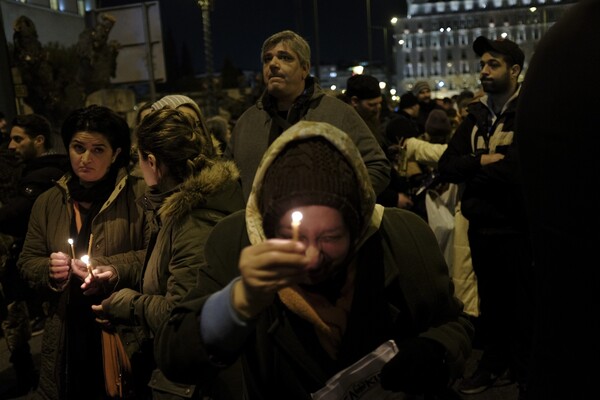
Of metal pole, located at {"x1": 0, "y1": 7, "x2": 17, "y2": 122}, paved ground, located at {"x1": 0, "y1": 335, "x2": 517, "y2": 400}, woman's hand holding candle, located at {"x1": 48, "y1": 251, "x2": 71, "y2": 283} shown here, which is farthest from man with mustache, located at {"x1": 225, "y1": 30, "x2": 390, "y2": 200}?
metal pole, located at {"x1": 0, "y1": 7, "x2": 17, "y2": 122}

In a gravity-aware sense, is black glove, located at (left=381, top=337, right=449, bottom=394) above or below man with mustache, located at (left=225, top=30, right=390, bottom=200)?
below

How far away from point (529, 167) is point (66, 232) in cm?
300

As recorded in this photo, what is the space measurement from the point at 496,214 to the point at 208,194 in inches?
99.2

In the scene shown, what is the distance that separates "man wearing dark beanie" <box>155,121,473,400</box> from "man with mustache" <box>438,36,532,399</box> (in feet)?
8.86

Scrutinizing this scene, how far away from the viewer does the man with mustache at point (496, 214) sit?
14.9 ft

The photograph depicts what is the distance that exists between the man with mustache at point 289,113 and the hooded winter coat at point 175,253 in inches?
41.3

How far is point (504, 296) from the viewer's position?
15.9 ft

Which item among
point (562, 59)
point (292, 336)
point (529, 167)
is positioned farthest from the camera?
point (292, 336)

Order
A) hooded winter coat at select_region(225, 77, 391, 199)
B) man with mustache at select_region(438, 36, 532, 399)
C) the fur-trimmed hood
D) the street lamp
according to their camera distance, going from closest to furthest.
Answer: the fur-trimmed hood, hooded winter coat at select_region(225, 77, 391, 199), man with mustache at select_region(438, 36, 532, 399), the street lamp

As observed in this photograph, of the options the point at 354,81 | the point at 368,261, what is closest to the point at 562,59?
the point at 368,261

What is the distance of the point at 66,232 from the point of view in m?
3.60

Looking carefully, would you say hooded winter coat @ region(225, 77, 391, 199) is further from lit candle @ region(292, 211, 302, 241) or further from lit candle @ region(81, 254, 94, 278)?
lit candle @ region(292, 211, 302, 241)

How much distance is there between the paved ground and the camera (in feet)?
15.5

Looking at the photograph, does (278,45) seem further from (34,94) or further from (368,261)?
(34,94)
